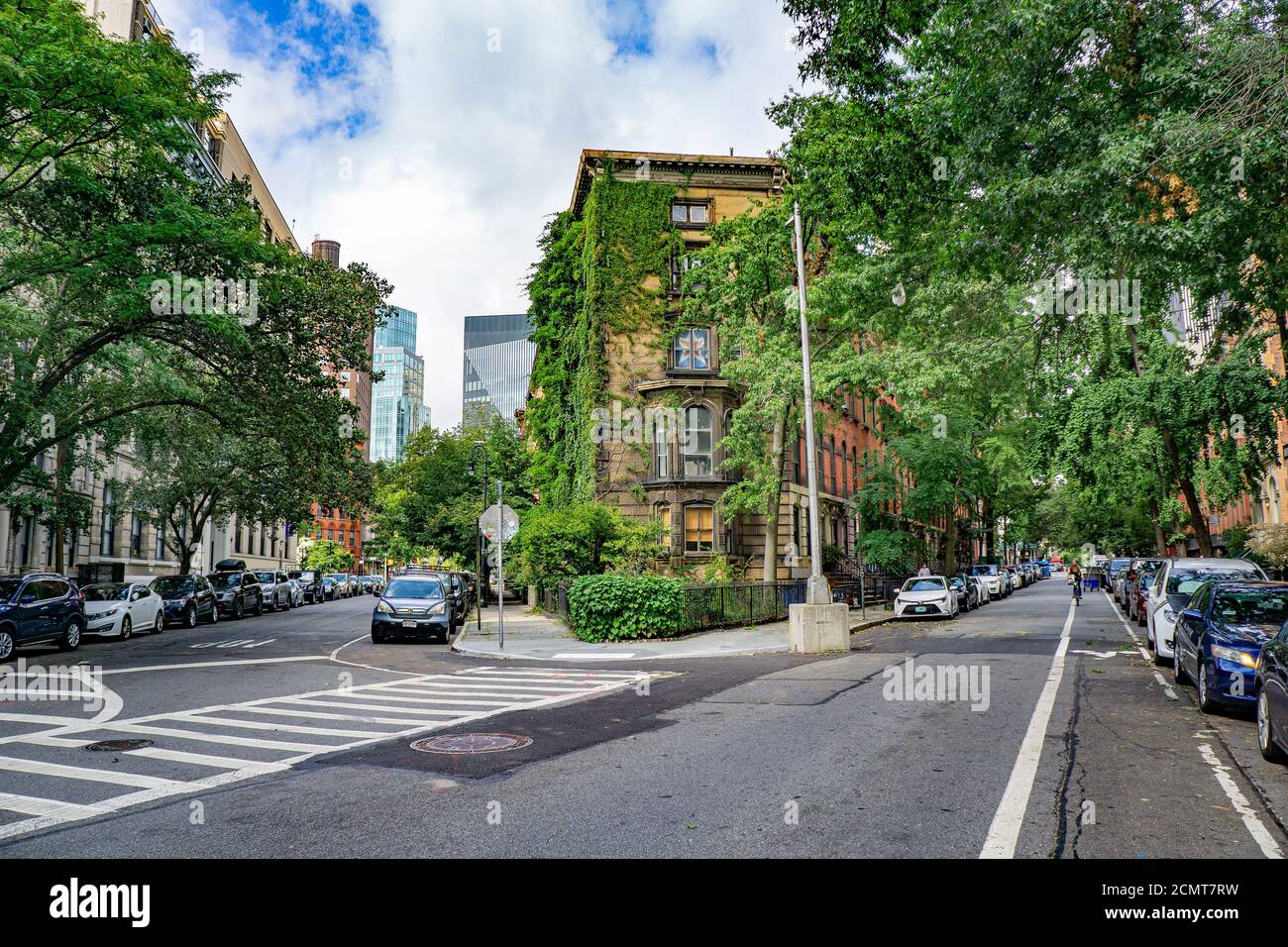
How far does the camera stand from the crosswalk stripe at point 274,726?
8852 mm

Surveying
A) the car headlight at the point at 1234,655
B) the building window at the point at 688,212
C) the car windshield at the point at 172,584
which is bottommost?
the car windshield at the point at 172,584

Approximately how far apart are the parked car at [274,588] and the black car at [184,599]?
6344mm

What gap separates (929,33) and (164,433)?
2621 cm

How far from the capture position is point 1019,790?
20.4ft

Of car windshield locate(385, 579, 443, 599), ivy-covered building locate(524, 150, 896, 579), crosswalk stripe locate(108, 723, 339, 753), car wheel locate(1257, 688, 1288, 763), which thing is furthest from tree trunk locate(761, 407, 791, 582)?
crosswalk stripe locate(108, 723, 339, 753)

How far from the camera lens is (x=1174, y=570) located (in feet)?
51.8

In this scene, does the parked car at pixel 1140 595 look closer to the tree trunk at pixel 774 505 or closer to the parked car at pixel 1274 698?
the tree trunk at pixel 774 505

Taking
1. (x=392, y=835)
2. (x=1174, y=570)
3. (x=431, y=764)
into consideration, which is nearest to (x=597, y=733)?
(x=431, y=764)

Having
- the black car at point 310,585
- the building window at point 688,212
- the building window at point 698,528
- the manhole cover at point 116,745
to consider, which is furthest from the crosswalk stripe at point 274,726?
the black car at point 310,585

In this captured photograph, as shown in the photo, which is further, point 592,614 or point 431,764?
point 592,614

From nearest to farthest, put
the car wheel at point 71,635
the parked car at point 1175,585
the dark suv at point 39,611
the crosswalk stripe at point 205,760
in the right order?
the crosswalk stripe at point 205,760, the parked car at point 1175,585, the dark suv at point 39,611, the car wheel at point 71,635

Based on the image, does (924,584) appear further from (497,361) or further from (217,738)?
(497,361)

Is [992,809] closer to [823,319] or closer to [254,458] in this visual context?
[823,319]

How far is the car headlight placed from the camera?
352 inches
